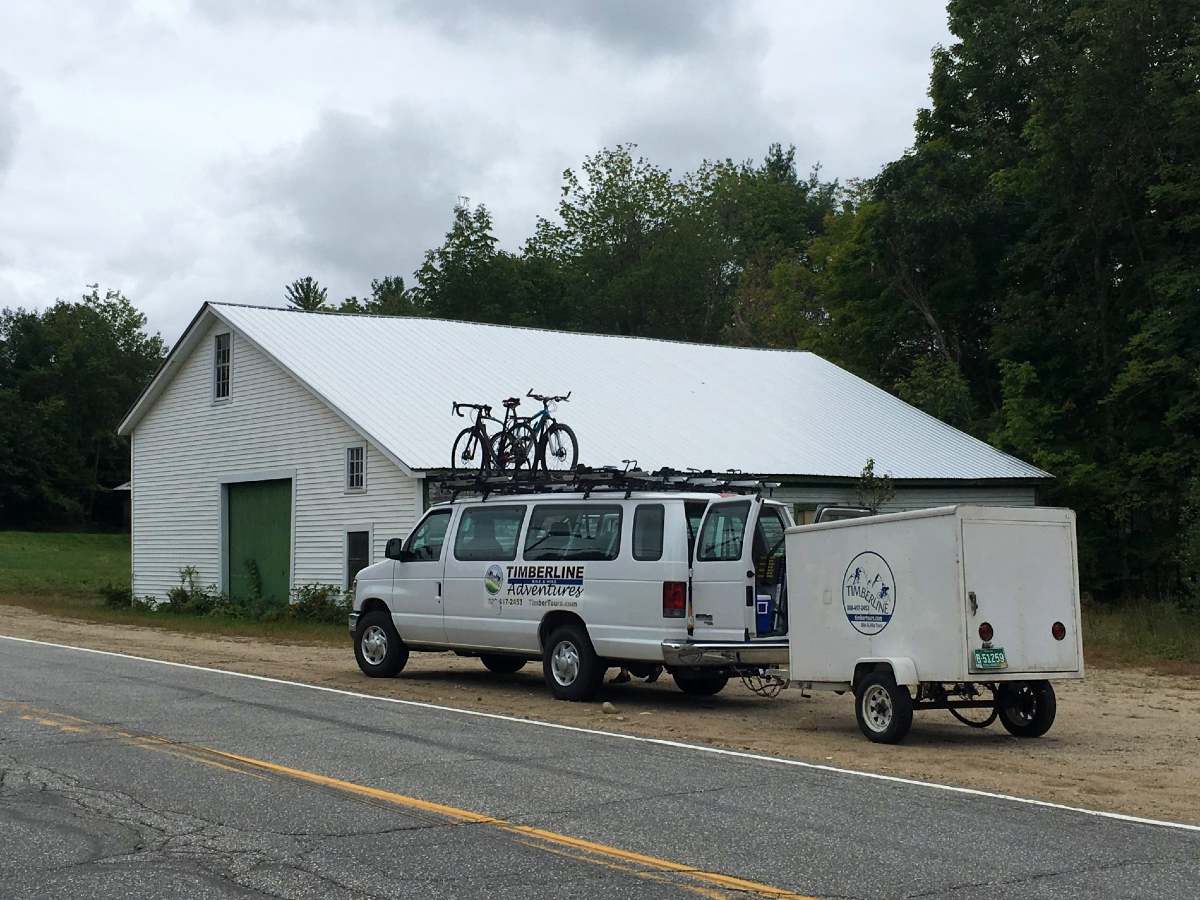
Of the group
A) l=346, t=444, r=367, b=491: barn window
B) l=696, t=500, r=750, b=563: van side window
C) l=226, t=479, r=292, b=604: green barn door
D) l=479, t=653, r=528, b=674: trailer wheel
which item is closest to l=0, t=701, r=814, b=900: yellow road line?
l=696, t=500, r=750, b=563: van side window

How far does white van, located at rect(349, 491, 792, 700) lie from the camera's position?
47.4 ft

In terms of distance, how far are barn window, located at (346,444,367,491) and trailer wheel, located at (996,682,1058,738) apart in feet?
57.1

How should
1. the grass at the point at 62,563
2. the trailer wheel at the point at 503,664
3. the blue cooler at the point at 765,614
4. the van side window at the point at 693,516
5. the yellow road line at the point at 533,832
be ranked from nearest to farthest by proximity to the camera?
the yellow road line at the point at 533,832 → the blue cooler at the point at 765,614 → the van side window at the point at 693,516 → the trailer wheel at the point at 503,664 → the grass at the point at 62,563

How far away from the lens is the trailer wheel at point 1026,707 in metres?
13.2

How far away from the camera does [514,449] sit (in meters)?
23.0

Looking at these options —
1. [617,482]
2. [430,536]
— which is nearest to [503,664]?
[430,536]

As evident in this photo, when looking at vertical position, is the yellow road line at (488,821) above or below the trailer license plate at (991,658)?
below

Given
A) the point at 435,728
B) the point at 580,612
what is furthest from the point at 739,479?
the point at 435,728

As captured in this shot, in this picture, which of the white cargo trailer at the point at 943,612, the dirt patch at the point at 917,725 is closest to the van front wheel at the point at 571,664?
the dirt patch at the point at 917,725

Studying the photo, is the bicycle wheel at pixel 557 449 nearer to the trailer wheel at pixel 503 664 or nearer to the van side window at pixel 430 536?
the trailer wheel at pixel 503 664

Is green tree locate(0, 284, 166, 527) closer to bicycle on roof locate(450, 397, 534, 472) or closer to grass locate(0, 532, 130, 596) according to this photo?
grass locate(0, 532, 130, 596)

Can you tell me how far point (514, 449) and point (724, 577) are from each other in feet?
29.6

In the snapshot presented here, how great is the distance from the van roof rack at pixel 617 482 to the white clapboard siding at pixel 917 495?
44.1 ft

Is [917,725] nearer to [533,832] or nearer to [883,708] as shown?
[883,708]
